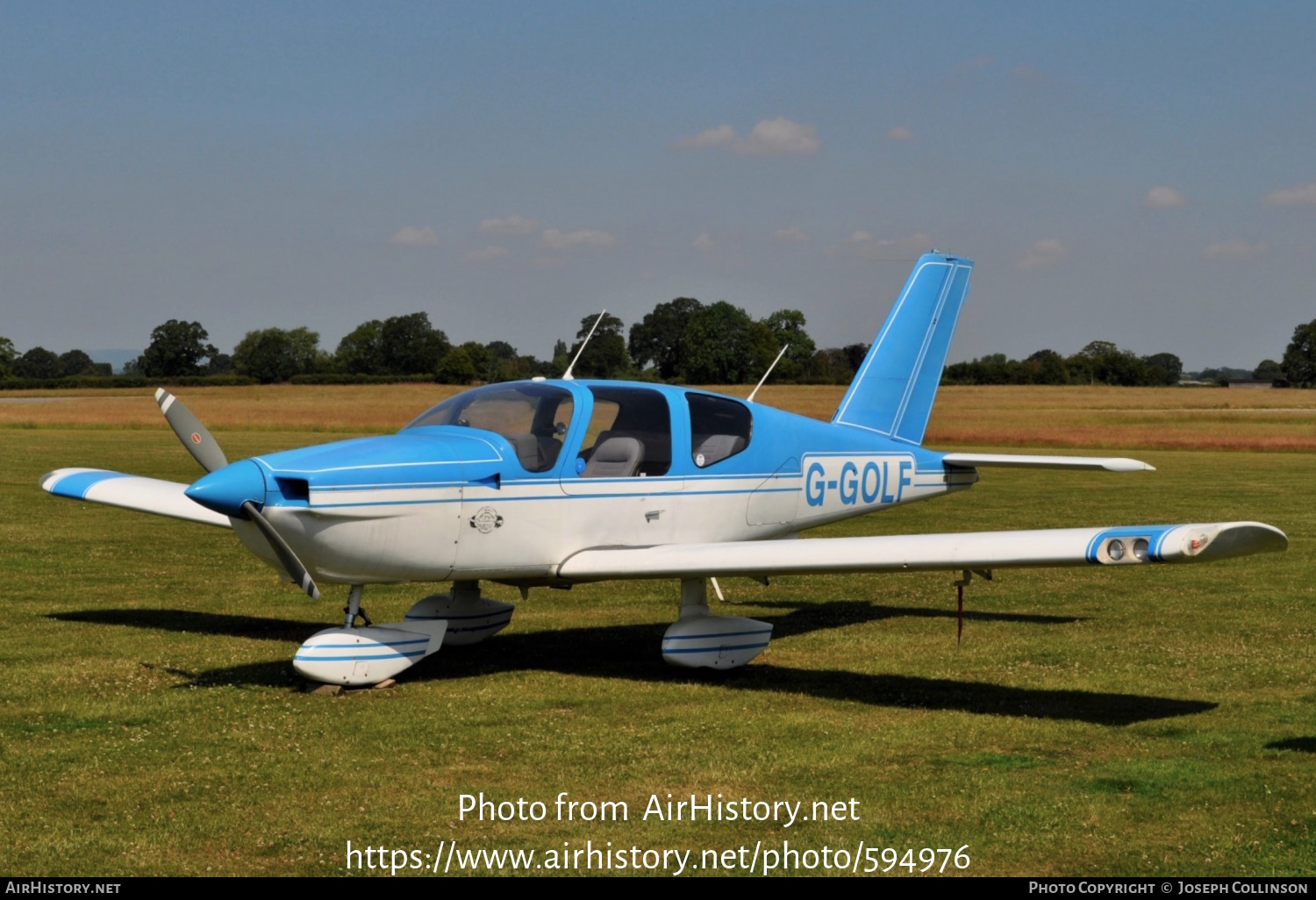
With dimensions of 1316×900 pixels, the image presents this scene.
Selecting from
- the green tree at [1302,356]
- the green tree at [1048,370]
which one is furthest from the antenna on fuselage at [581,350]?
the green tree at [1302,356]

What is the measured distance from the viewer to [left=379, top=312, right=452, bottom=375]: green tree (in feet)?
341

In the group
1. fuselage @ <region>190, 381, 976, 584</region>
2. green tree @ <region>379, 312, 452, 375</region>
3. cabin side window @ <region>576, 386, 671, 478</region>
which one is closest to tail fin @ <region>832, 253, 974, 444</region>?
fuselage @ <region>190, 381, 976, 584</region>

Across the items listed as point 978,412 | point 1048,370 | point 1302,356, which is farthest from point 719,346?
point 1302,356

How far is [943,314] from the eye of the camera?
12586mm

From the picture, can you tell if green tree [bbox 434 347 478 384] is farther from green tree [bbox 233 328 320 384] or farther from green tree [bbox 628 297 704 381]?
green tree [bbox 233 328 320 384]

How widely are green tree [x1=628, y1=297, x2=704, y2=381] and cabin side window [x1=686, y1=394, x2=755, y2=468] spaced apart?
2595 inches

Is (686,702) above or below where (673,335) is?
below

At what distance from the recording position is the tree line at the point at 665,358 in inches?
3145

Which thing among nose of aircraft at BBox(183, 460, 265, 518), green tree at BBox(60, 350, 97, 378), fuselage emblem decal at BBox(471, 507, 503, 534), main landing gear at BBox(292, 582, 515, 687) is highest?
green tree at BBox(60, 350, 97, 378)

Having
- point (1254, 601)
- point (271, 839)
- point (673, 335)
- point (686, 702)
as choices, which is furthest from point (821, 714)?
point (673, 335)

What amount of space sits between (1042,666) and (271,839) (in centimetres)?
580

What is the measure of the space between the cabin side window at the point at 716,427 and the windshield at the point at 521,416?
1.07 m

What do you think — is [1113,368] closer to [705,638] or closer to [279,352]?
[279,352]

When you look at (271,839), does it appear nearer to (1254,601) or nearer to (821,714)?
(821,714)
